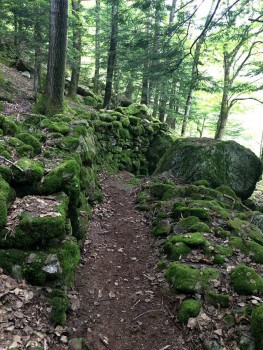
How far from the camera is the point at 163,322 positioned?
4.23 m

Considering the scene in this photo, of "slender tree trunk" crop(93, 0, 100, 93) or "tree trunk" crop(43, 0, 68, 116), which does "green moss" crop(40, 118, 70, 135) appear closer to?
"tree trunk" crop(43, 0, 68, 116)

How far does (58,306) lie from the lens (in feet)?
12.3

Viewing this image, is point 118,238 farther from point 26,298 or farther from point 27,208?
point 26,298

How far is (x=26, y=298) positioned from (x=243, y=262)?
3751 millimetres

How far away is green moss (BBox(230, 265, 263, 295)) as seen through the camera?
4379mm

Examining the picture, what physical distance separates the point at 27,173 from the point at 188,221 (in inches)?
137

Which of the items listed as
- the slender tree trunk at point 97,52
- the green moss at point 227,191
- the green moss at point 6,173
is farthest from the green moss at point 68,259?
the slender tree trunk at point 97,52

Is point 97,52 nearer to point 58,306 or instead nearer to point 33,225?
point 33,225

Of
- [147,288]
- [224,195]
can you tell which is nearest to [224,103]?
[224,195]

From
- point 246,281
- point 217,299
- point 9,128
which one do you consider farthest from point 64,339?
point 9,128

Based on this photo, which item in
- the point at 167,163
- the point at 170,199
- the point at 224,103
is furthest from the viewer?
the point at 224,103

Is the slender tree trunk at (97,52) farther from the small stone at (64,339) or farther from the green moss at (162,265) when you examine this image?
the small stone at (64,339)

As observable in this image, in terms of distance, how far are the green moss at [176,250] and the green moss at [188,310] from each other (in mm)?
1144

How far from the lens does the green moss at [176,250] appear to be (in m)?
5.36
